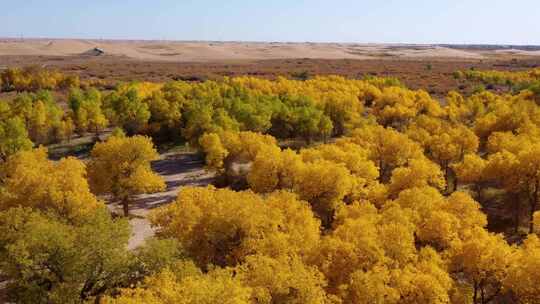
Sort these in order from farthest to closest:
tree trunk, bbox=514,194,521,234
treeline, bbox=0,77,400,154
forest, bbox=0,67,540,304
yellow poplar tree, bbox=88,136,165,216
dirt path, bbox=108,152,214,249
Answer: treeline, bbox=0,77,400,154 < dirt path, bbox=108,152,214,249 < yellow poplar tree, bbox=88,136,165,216 < tree trunk, bbox=514,194,521,234 < forest, bbox=0,67,540,304

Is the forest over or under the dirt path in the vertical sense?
over

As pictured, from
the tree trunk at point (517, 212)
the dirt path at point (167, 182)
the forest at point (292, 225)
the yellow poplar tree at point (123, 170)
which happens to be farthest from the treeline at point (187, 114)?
the tree trunk at point (517, 212)

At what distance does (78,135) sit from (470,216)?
76.5 m

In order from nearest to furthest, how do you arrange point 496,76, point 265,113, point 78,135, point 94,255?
point 94,255 → point 265,113 → point 78,135 → point 496,76

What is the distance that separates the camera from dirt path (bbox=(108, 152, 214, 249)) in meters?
48.8

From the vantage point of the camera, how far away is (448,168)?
58562 mm

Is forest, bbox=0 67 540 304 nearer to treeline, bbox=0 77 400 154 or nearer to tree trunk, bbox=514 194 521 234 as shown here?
tree trunk, bbox=514 194 521 234

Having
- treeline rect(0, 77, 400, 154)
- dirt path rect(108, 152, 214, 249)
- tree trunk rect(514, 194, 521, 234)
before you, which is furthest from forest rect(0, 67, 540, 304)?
treeline rect(0, 77, 400, 154)

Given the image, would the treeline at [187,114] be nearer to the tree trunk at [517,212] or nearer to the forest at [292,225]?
the forest at [292,225]

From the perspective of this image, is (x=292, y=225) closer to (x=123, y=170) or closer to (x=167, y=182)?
(x=123, y=170)

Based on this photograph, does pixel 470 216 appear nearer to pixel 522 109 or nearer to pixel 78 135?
pixel 522 109

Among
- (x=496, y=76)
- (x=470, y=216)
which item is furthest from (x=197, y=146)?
(x=496, y=76)

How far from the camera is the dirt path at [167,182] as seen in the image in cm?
4884

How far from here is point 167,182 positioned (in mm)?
66750
